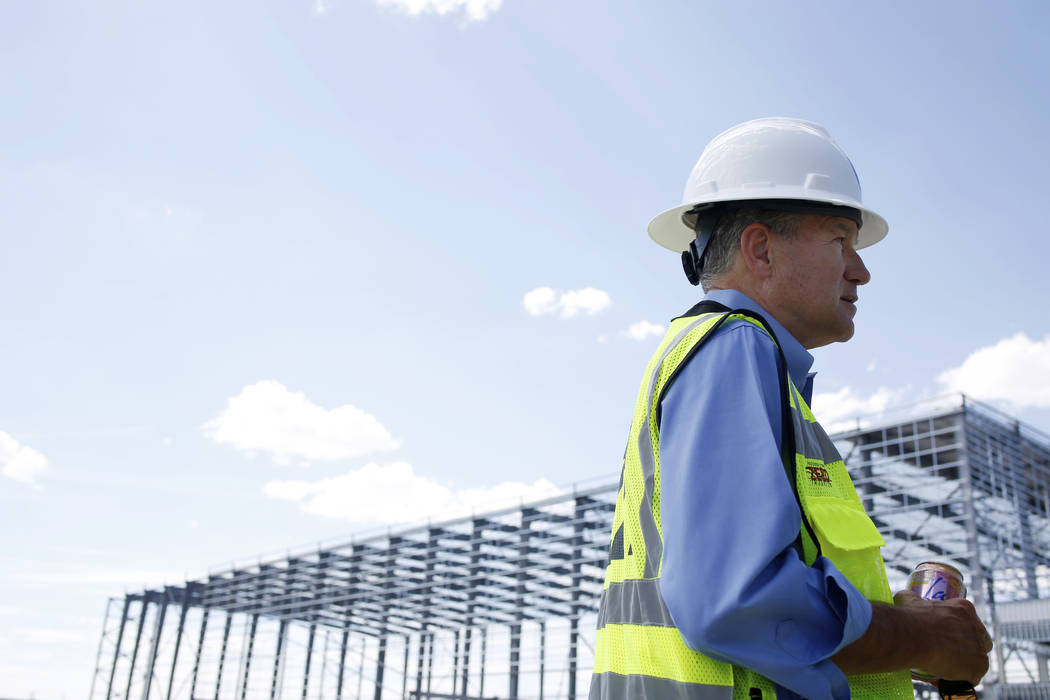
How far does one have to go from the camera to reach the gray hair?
2035mm

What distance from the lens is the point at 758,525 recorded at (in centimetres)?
140

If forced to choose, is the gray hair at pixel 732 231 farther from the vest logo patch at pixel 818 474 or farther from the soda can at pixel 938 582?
the soda can at pixel 938 582

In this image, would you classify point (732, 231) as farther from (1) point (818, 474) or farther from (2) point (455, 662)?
(2) point (455, 662)

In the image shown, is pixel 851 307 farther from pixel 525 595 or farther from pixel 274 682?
pixel 274 682

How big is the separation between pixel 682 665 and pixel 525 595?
27.0 m

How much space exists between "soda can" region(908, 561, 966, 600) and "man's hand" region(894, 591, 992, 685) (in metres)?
0.40

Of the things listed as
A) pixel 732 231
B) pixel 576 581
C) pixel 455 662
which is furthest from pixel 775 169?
pixel 455 662

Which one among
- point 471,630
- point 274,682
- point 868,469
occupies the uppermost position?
point 868,469

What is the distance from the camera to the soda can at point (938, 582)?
2059 mm

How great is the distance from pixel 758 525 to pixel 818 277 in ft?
2.56

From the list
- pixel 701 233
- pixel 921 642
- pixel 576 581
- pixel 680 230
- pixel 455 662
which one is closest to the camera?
pixel 921 642

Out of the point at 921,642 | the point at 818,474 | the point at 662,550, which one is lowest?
the point at 921,642

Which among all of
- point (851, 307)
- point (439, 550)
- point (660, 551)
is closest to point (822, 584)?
point (660, 551)

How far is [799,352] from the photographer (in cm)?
194
